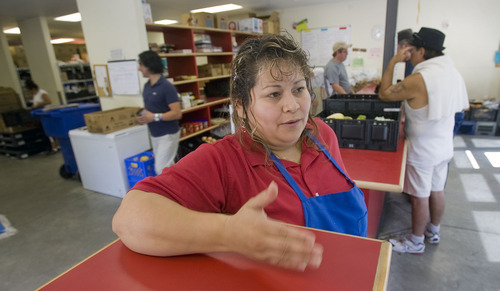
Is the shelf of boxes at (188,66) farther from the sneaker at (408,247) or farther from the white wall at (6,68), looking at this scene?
the white wall at (6,68)

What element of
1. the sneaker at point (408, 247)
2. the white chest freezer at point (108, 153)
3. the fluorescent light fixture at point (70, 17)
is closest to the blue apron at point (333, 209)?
the sneaker at point (408, 247)

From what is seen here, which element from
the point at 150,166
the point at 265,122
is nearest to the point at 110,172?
the point at 150,166

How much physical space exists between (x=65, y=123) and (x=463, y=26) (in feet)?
23.7

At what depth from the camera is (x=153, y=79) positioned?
3.10 meters

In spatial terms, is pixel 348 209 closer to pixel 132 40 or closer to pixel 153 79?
pixel 153 79

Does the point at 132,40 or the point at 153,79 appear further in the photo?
the point at 132,40

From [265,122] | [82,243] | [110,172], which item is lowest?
[82,243]

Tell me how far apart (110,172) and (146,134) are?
66cm

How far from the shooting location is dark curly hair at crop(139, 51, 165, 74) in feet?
9.75

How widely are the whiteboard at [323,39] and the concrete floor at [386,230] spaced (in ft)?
11.3

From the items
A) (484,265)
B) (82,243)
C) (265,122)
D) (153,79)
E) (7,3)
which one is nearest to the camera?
(265,122)

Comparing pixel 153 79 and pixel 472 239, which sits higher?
pixel 153 79

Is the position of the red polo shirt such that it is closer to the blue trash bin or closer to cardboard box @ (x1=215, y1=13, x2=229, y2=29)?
the blue trash bin

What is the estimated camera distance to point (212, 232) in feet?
2.22
